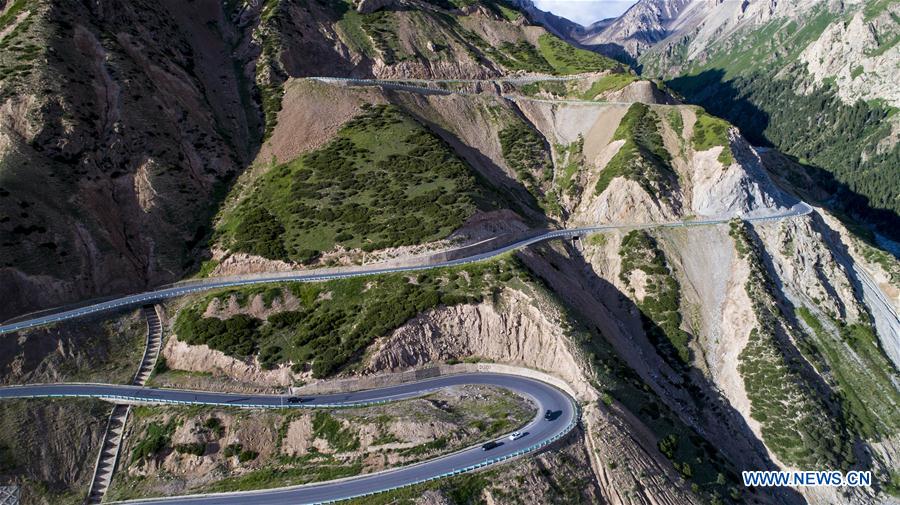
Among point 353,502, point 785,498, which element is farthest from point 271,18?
point 785,498

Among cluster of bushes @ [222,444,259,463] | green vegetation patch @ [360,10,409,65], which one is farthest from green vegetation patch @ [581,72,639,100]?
cluster of bushes @ [222,444,259,463]

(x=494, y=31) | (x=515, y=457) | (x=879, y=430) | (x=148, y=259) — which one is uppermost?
(x=494, y=31)

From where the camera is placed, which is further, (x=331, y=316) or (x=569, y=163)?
(x=569, y=163)

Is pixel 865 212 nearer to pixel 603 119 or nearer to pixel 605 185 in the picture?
pixel 603 119

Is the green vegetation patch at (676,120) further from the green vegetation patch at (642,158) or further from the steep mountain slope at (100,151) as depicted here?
the steep mountain slope at (100,151)

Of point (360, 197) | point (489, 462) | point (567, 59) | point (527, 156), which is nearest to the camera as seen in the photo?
point (489, 462)

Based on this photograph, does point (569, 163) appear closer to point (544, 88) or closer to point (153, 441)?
point (544, 88)

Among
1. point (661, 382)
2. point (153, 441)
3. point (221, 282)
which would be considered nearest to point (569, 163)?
point (661, 382)
